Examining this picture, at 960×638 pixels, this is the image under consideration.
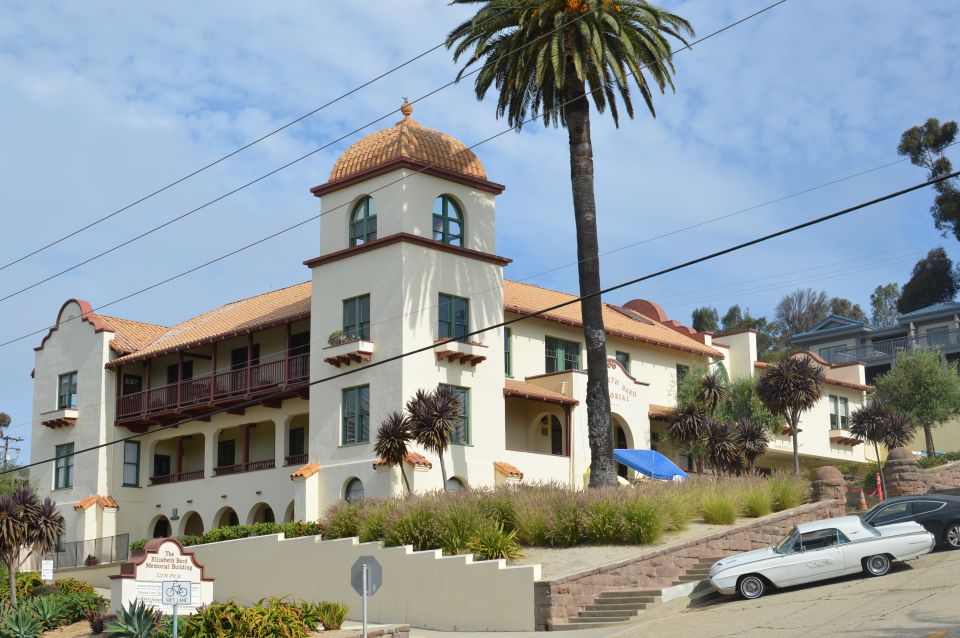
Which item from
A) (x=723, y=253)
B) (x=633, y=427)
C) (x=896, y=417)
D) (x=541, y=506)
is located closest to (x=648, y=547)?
(x=541, y=506)

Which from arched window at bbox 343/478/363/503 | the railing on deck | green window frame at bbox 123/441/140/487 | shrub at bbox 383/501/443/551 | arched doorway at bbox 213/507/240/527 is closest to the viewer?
shrub at bbox 383/501/443/551

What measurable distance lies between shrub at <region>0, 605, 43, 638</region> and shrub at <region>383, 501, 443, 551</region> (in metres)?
8.85

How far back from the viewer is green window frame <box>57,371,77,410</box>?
52.1m

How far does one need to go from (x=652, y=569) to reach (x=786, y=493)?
7.28 m

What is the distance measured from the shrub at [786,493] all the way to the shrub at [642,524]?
536cm

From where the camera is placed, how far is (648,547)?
1188 inches

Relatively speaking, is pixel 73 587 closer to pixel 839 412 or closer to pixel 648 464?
pixel 648 464

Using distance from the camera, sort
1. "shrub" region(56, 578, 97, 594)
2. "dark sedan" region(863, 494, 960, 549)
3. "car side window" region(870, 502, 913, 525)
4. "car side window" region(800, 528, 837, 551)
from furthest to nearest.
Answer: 1. "shrub" region(56, 578, 97, 594)
2. "car side window" region(870, 502, 913, 525)
3. "dark sedan" region(863, 494, 960, 549)
4. "car side window" region(800, 528, 837, 551)

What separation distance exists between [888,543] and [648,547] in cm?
579

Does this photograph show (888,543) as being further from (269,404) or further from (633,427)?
(269,404)

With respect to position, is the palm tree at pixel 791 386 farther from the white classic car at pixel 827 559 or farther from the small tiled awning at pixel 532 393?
the white classic car at pixel 827 559

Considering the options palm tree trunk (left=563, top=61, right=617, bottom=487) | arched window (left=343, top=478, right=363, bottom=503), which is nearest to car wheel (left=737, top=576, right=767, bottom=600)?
palm tree trunk (left=563, top=61, right=617, bottom=487)

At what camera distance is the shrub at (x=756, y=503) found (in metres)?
33.6

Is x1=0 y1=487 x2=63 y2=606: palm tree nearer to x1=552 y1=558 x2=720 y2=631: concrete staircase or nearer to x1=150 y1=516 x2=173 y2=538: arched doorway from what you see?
x1=150 y1=516 x2=173 y2=538: arched doorway
